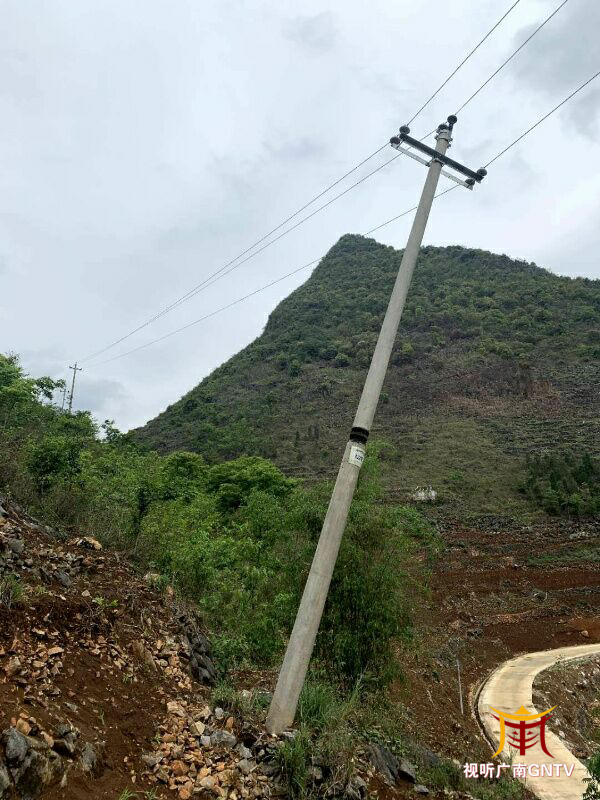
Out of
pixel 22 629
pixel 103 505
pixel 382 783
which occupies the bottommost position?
pixel 382 783

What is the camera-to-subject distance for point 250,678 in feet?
22.4

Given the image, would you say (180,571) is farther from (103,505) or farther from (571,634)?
(571,634)

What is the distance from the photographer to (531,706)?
13.0 metres

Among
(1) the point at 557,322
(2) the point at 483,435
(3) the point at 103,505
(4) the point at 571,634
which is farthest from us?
(1) the point at 557,322

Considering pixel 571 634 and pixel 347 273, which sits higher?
pixel 347 273

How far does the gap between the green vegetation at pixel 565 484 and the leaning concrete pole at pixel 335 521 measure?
32.1 meters

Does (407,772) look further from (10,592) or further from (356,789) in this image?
(10,592)

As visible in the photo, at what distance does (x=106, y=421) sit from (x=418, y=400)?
36333 millimetres

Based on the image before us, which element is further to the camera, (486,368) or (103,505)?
(486,368)

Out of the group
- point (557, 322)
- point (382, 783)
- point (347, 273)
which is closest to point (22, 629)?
point (382, 783)

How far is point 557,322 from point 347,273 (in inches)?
1770

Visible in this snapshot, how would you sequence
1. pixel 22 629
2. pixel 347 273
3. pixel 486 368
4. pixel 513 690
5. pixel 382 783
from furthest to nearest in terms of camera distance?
pixel 347 273
pixel 486 368
pixel 513 690
pixel 382 783
pixel 22 629

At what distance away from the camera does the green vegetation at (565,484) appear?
109 feet

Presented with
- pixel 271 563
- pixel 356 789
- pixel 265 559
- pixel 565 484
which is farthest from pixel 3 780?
pixel 565 484
